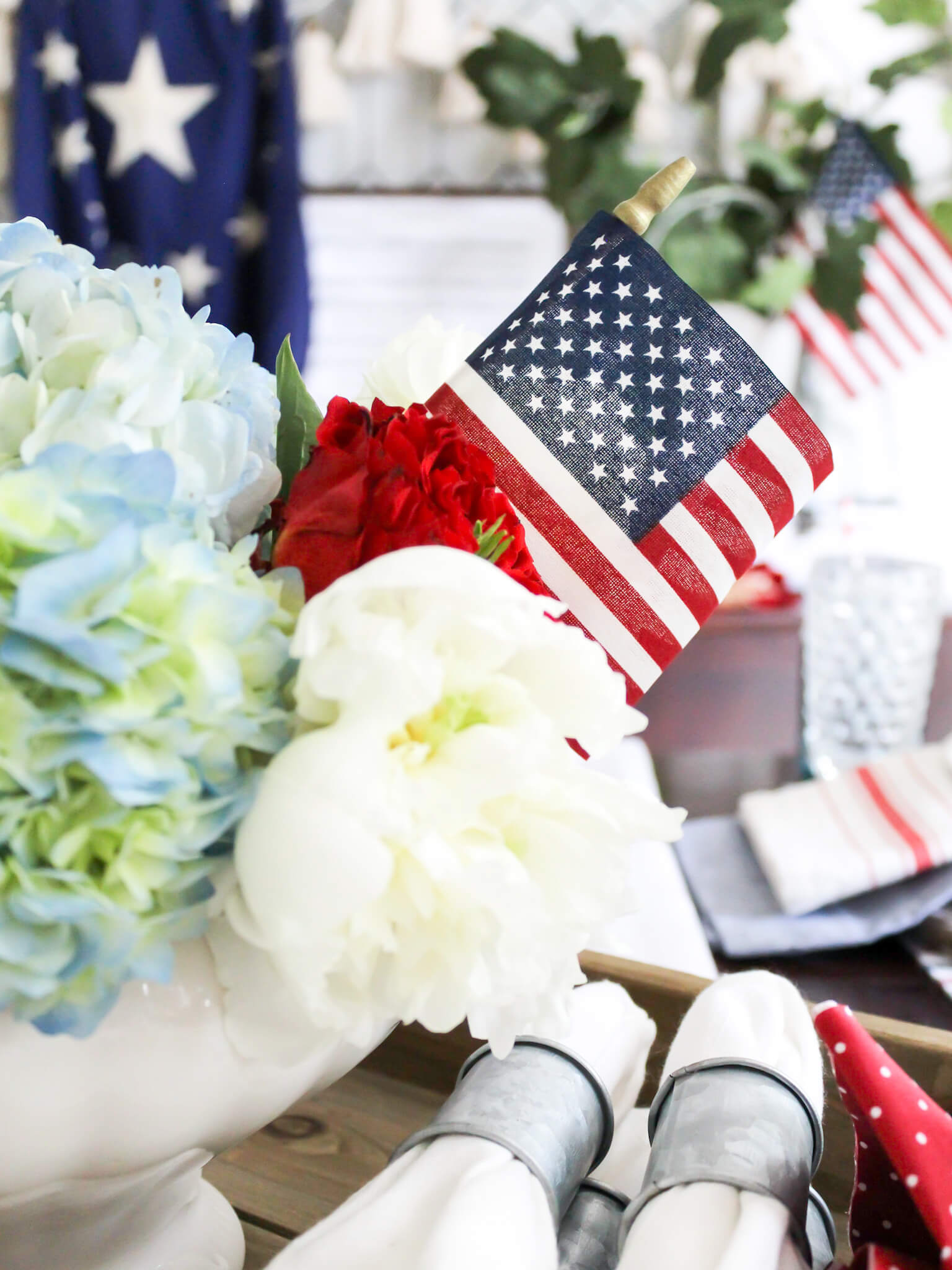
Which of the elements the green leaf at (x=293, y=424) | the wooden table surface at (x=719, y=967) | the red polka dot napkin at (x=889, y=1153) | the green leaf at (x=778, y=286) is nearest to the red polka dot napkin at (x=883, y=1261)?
the red polka dot napkin at (x=889, y=1153)

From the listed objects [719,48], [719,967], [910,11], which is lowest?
[719,967]

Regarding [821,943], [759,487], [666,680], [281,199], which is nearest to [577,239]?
[759,487]

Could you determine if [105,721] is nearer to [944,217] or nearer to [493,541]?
[493,541]

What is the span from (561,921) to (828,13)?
2359 millimetres

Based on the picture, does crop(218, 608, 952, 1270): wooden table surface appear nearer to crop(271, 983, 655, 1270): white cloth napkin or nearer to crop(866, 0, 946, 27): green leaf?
crop(271, 983, 655, 1270): white cloth napkin

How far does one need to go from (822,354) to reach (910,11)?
23.6 inches

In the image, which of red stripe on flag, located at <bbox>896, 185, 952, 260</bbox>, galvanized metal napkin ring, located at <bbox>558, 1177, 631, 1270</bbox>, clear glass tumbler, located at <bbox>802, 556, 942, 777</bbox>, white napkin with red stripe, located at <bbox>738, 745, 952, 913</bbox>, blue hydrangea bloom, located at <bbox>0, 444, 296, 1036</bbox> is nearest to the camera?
blue hydrangea bloom, located at <bbox>0, 444, 296, 1036</bbox>

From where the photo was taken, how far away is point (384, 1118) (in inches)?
20.1

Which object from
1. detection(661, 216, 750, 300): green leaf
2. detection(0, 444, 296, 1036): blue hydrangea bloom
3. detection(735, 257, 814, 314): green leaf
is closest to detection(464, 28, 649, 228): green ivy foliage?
detection(661, 216, 750, 300): green leaf

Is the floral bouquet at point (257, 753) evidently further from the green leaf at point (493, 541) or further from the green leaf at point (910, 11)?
the green leaf at point (910, 11)

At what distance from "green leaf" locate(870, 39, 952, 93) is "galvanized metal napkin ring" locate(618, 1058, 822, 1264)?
208 cm

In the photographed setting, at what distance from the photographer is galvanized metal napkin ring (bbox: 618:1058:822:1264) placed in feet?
1.12

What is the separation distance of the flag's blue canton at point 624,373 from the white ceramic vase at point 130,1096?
8.8 inches

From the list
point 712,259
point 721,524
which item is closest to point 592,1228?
point 721,524
